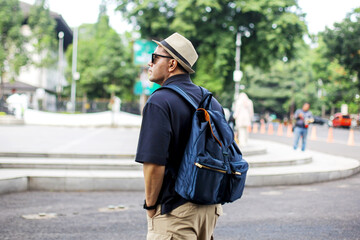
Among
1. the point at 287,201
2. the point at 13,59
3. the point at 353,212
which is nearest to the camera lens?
the point at 353,212

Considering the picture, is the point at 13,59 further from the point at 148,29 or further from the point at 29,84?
the point at 148,29

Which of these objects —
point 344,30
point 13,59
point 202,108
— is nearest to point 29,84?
point 13,59

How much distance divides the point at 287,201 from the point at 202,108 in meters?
5.20

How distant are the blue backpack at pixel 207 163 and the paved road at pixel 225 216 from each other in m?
2.66

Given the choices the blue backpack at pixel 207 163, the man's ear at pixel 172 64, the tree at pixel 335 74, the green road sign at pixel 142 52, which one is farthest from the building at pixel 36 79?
the blue backpack at pixel 207 163

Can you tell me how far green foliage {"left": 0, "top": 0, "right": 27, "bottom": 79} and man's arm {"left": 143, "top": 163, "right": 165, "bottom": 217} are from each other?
→ 39.7m

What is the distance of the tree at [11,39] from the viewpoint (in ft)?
127

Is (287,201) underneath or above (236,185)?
underneath

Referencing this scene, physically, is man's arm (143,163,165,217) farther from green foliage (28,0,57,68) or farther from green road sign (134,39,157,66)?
green foliage (28,0,57,68)

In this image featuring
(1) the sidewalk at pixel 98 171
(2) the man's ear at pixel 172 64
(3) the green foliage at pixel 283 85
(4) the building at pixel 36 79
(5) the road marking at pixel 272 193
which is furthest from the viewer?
(3) the green foliage at pixel 283 85

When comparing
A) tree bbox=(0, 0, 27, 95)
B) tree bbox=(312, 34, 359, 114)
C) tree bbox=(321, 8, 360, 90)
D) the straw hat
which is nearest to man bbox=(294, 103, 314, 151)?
the straw hat

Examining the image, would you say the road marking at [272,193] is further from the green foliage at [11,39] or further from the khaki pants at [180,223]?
the green foliage at [11,39]

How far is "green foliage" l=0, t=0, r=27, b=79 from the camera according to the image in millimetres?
38594

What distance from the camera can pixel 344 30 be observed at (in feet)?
135
